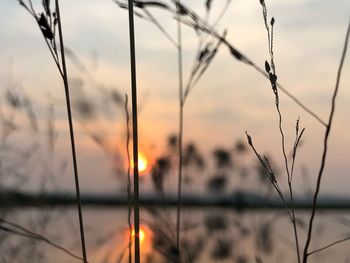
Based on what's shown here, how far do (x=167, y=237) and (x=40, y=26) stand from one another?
533 millimetres

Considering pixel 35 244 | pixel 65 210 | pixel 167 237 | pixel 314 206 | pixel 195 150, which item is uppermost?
A: pixel 195 150

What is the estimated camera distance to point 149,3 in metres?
0.84

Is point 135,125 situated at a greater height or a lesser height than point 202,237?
lesser

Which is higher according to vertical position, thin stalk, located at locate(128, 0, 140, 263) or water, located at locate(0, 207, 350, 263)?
water, located at locate(0, 207, 350, 263)

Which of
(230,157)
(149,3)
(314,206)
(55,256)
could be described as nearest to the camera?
(149,3)

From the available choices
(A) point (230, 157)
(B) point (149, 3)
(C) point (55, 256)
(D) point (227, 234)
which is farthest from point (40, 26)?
(C) point (55, 256)

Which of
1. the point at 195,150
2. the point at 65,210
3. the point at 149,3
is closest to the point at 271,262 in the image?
the point at 195,150

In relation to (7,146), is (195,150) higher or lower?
higher

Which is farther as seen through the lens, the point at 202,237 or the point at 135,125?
the point at 202,237

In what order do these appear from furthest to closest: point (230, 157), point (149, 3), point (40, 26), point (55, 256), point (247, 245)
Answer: point (55, 256) < point (247, 245) < point (230, 157) < point (40, 26) < point (149, 3)

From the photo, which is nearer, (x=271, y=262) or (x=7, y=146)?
(x=7, y=146)

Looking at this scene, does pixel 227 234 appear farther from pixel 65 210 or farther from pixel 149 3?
pixel 149 3

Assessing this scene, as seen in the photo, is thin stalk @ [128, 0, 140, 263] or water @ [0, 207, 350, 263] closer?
→ thin stalk @ [128, 0, 140, 263]

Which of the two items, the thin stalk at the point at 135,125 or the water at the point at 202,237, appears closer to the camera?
the thin stalk at the point at 135,125
